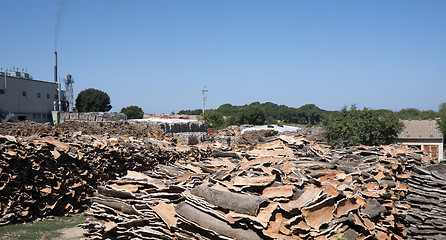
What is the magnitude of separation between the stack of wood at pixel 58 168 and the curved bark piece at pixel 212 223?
518 centimetres

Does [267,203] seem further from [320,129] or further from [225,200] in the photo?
[320,129]

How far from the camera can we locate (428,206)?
6.38 meters

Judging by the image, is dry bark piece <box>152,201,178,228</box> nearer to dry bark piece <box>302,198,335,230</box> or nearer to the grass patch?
dry bark piece <box>302,198,335,230</box>

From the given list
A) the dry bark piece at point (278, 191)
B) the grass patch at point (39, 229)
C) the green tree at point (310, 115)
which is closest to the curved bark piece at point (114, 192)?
the dry bark piece at point (278, 191)

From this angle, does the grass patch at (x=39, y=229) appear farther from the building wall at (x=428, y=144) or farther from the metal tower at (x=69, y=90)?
the metal tower at (x=69, y=90)

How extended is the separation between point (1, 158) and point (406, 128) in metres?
26.4

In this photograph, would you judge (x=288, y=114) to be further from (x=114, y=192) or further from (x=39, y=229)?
(x=114, y=192)

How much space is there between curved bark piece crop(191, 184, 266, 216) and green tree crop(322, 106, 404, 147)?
18.6 metres

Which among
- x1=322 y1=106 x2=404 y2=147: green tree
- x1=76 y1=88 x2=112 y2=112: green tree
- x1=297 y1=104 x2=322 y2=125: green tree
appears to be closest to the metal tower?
x1=76 y1=88 x2=112 y2=112: green tree

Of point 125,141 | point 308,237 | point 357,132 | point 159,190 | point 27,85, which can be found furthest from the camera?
point 27,85

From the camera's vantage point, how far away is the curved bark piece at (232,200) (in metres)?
4.76

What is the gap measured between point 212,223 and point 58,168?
5930 millimetres

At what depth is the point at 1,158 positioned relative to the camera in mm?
8305

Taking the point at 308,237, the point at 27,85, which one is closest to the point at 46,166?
the point at 308,237
